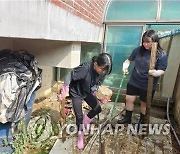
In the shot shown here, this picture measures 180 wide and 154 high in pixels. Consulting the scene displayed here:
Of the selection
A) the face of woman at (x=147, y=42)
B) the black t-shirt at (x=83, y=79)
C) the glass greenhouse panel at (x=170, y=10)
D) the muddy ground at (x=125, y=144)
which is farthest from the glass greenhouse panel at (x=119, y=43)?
the black t-shirt at (x=83, y=79)

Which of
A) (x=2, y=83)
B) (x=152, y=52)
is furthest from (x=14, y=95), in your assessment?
(x=152, y=52)

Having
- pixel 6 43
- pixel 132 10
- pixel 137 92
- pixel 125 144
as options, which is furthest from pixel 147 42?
pixel 6 43

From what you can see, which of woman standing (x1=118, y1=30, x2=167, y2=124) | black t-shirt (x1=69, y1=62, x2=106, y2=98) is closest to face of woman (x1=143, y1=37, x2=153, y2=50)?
woman standing (x1=118, y1=30, x2=167, y2=124)

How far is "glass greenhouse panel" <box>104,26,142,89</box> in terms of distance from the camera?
4.64 metres

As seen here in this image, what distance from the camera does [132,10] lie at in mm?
4672

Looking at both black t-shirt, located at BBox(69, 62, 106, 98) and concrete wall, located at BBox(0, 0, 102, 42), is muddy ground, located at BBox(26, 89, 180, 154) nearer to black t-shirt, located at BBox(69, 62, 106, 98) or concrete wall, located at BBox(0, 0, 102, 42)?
black t-shirt, located at BBox(69, 62, 106, 98)

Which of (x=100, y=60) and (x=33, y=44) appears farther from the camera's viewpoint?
(x=33, y=44)

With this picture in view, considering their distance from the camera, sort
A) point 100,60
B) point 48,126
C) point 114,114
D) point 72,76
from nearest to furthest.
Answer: point 100,60, point 72,76, point 48,126, point 114,114

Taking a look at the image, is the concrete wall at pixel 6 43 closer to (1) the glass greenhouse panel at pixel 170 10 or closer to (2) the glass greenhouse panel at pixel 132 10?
(2) the glass greenhouse panel at pixel 132 10

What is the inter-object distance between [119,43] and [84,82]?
2.67m

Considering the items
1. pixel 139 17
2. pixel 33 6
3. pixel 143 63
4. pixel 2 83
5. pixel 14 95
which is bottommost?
pixel 14 95

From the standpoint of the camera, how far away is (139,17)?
14.8 feet

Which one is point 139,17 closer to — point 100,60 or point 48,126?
point 100,60

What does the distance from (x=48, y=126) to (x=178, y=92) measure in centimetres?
313
